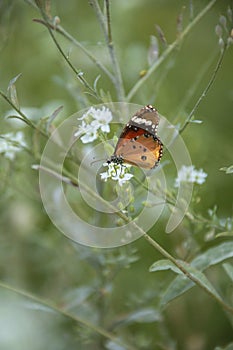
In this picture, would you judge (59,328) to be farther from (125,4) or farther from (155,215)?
(125,4)

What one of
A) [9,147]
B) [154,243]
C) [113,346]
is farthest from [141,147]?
[113,346]

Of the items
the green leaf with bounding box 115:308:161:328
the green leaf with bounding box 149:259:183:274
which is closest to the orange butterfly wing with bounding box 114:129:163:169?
the green leaf with bounding box 149:259:183:274

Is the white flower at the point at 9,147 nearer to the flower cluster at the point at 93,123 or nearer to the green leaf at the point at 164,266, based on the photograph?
the flower cluster at the point at 93,123

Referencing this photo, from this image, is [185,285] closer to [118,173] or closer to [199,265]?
[199,265]

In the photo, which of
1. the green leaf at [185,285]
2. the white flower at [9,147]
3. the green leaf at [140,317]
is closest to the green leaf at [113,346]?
the green leaf at [140,317]

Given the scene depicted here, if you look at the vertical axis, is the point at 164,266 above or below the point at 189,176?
below

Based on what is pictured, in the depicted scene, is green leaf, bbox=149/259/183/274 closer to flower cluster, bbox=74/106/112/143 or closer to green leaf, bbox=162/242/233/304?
green leaf, bbox=162/242/233/304

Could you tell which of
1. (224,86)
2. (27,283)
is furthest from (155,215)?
(224,86)
